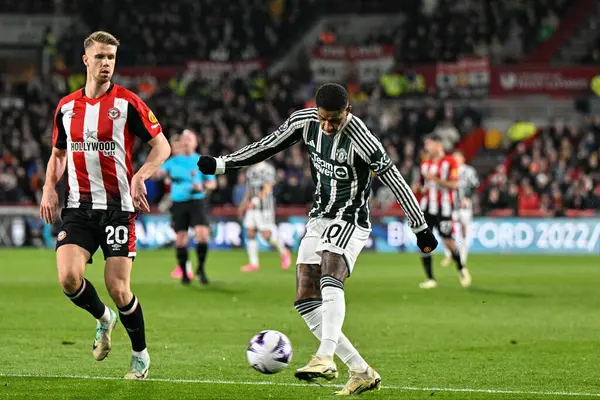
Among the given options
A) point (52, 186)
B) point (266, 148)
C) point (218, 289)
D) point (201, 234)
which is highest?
point (266, 148)

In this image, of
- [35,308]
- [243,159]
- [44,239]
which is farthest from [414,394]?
[44,239]

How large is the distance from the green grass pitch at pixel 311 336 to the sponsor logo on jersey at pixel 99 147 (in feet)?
5.38

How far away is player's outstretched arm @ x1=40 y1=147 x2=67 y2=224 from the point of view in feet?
27.1

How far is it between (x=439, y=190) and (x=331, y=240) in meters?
10.2

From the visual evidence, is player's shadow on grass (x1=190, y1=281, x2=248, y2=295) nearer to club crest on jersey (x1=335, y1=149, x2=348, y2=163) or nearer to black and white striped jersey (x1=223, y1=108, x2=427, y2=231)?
black and white striped jersey (x1=223, y1=108, x2=427, y2=231)

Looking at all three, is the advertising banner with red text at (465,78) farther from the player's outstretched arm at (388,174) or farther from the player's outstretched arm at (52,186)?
the player's outstretched arm at (388,174)

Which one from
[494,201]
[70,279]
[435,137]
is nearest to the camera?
[70,279]

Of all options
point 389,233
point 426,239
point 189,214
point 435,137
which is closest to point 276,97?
point 389,233

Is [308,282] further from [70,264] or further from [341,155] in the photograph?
[70,264]

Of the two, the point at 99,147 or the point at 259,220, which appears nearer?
the point at 99,147

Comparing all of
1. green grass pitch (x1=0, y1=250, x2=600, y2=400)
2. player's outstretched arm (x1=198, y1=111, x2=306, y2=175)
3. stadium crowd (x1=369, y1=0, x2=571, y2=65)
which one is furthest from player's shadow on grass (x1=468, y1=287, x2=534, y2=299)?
stadium crowd (x1=369, y1=0, x2=571, y2=65)

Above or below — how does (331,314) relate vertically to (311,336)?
above

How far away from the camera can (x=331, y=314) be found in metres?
7.55

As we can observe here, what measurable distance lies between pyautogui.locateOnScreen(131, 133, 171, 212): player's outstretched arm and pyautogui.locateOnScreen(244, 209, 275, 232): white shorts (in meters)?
13.2
